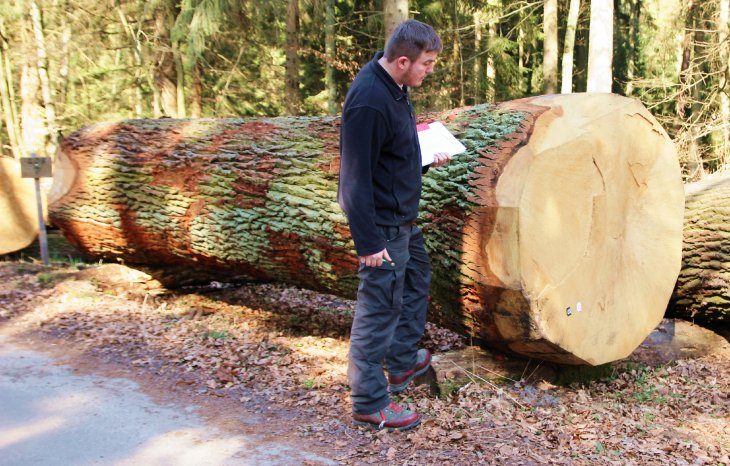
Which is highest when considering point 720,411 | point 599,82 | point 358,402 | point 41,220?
point 599,82

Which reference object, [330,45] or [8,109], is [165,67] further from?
[8,109]

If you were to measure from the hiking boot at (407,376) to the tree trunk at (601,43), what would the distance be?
28.0ft

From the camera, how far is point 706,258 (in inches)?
186

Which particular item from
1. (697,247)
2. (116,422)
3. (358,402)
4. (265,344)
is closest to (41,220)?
(265,344)

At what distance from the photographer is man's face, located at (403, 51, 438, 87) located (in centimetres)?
300

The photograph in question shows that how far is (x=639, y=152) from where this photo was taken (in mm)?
3902

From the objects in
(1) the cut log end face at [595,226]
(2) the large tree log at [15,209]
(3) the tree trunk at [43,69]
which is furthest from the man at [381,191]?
(3) the tree trunk at [43,69]

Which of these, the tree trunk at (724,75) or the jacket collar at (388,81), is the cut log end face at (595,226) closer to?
the jacket collar at (388,81)

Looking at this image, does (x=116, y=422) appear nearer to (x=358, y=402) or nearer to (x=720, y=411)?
(x=358, y=402)

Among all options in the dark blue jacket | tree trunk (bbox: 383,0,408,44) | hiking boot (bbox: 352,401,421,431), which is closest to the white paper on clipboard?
the dark blue jacket

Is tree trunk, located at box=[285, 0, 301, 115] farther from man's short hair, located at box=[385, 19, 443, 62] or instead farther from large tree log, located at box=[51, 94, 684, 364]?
man's short hair, located at box=[385, 19, 443, 62]

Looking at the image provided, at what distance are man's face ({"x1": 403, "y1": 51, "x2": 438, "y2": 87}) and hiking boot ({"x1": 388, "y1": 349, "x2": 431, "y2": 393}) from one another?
5.56ft

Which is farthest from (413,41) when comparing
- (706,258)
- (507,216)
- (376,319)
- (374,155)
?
(706,258)

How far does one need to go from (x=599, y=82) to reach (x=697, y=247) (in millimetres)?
6731
